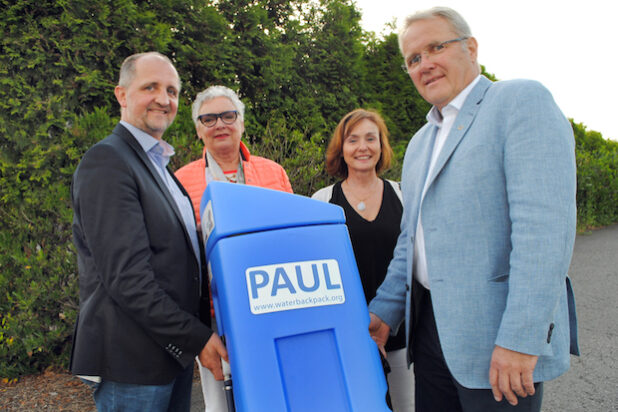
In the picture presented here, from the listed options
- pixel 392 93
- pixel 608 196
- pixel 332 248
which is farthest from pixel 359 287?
pixel 608 196

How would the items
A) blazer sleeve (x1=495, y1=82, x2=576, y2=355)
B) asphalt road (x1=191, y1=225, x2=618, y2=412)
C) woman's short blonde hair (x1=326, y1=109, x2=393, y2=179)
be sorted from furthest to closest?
asphalt road (x1=191, y1=225, x2=618, y2=412)
woman's short blonde hair (x1=326, y1=109, x2=393, y2=179)
blazer sleeve (x1=495, y1=82, x2=576, y2=355)

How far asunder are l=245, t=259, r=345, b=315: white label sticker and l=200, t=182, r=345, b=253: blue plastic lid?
0.13 metres

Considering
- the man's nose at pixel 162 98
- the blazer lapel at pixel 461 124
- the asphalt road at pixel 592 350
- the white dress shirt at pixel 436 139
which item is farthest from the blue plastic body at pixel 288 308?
the asphalt road at pixel 592 350

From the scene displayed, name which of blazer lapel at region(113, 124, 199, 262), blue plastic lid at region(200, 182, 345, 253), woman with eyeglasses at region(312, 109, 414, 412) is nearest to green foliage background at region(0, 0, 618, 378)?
woman with eyeglasses at region(312, 109, 414, 412)

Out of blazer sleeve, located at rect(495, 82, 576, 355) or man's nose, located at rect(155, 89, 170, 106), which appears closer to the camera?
blazer sleeve, located at rect(495, 82, 576, 355)

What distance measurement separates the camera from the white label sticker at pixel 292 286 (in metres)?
Answer: 1.26

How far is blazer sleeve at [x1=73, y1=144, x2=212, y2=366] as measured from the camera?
132cm

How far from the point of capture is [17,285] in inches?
125

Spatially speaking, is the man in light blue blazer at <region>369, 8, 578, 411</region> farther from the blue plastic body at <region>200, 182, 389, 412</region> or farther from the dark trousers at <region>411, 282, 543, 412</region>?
the blue plastic body at <region>200, 182, 389, 412</region>

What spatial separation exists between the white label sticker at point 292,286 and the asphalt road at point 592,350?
7.24 feet

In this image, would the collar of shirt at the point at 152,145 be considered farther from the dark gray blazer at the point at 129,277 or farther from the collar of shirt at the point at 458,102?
the collar of shirt at the point at 458,102

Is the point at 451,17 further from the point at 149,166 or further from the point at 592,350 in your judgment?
the point at 592,350

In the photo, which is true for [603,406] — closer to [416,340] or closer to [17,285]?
[416,340]

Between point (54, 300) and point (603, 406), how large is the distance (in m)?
3.89
